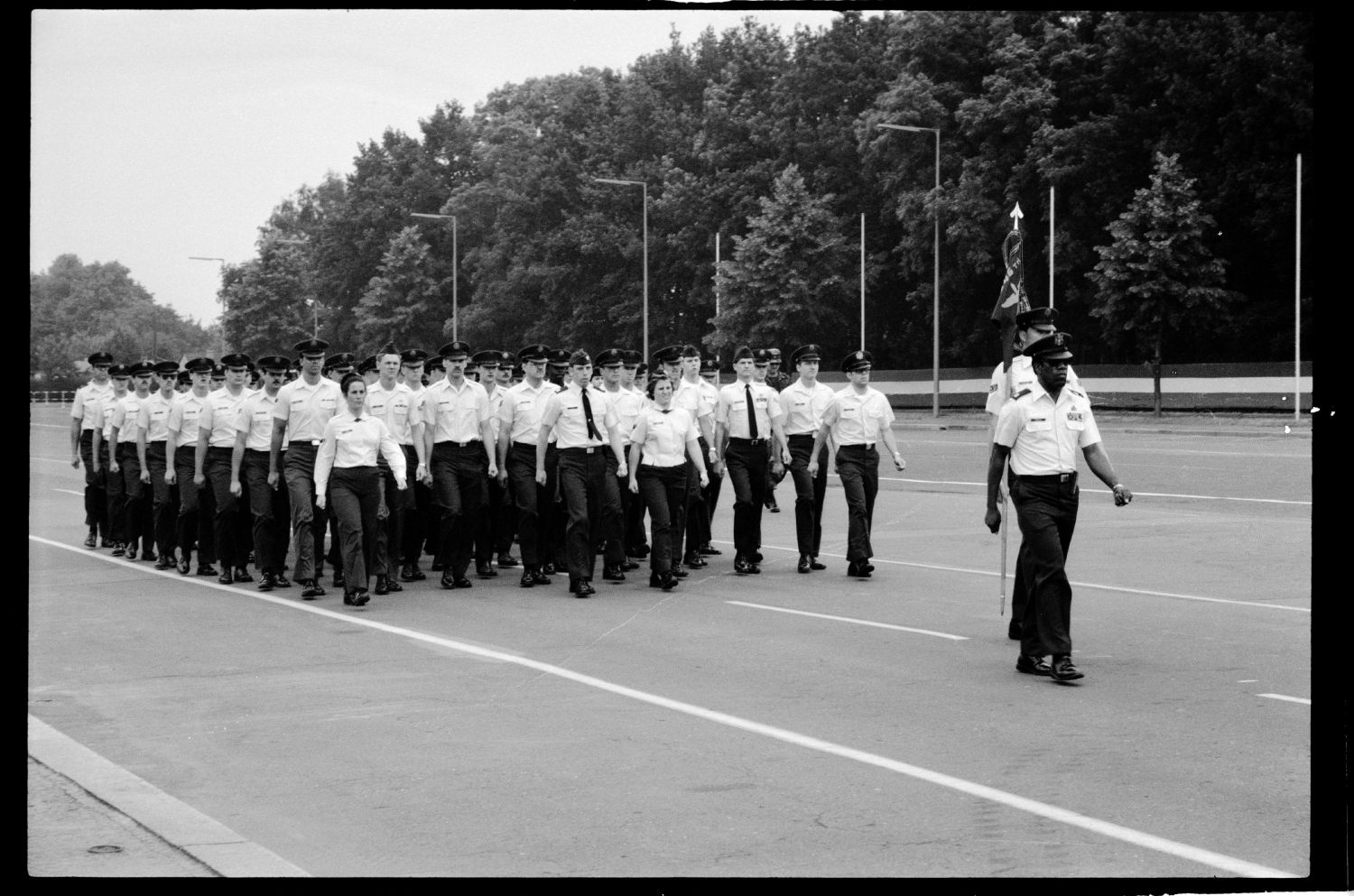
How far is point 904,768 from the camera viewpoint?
7.09 m

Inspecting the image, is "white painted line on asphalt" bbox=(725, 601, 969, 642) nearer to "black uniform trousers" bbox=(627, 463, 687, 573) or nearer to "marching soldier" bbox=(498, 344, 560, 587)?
"black uniform trousers" bbox=(627, 463, 687, 573)

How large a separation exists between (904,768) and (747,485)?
8098mm

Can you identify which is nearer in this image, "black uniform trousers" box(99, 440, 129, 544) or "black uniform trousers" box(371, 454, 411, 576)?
"black uniform trousers" box(371, 454, 411, 576)

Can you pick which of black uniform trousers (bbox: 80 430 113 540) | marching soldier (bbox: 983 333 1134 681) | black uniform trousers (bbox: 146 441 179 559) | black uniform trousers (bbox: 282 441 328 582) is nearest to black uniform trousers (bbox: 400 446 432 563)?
black uniform trousers (bbox: 282 441 328 582)

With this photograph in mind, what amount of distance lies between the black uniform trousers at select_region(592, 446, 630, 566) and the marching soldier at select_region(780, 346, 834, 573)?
174 centimetres

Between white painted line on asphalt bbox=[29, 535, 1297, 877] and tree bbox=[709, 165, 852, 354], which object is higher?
A: tree bbox=[709, 165, 852, 354]

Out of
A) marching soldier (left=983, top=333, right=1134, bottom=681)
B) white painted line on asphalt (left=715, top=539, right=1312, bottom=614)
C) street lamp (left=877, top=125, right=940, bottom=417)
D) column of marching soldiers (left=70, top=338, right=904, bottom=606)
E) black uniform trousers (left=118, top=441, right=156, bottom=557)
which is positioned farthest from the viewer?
street lamp (left=877, top=125, right=940, bottom=417)

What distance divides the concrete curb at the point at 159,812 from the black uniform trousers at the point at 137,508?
939 cm

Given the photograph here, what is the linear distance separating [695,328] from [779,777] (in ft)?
209

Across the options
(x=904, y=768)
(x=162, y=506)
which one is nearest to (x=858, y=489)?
(x=162, y=506)

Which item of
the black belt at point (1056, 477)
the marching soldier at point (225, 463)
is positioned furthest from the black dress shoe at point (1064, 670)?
the marching soldier at point (225, 463)

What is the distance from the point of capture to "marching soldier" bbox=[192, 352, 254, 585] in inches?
591

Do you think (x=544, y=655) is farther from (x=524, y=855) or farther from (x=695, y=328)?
(x=695, y=328)

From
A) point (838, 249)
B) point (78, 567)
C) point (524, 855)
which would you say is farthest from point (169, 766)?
point (838, 249)
